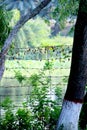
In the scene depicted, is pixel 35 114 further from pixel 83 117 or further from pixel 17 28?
pixel 17 28

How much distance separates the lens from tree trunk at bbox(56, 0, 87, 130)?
591 centimetres

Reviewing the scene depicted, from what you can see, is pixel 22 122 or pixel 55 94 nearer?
pixel 22 122

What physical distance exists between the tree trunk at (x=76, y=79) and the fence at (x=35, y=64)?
1418 millimetres

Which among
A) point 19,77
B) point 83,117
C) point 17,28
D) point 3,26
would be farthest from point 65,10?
point 83,117

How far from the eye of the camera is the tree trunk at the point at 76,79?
19.4 ft

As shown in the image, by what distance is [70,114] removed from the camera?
6176mm

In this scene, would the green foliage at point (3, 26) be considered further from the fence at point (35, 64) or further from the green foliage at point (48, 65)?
the green foliage at point (48, 65)

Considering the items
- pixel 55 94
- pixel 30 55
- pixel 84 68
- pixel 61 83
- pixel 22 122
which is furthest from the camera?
pixel 30 55

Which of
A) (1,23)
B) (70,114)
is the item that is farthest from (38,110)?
(1,23)

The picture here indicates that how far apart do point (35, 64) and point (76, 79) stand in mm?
2617

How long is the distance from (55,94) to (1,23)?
232 centimetres

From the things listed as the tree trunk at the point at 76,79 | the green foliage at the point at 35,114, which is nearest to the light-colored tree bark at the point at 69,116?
the tree trunk at the point at 76,79

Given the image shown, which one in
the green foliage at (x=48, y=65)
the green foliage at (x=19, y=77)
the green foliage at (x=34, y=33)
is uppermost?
the green foliage at (x=34, y=33)

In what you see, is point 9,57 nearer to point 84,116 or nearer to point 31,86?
point 31,86
